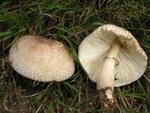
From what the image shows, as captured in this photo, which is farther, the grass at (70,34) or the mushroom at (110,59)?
the grass at (70,34)

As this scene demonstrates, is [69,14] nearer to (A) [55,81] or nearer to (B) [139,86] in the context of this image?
(A) [55,81]

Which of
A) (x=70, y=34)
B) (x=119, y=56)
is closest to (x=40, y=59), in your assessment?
(x=70, y=34)

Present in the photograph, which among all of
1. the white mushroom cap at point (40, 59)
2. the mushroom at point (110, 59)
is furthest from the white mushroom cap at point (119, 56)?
the white mushroom cap at point (40, 59)

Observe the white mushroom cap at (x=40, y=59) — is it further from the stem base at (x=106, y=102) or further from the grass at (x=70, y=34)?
the stem base at (x=106, y=102)

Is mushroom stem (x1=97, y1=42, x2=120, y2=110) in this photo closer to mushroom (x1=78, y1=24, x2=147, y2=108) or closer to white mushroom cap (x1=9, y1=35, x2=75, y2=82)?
mushroom (x1=78, y1=24, x2=147, y2=108)

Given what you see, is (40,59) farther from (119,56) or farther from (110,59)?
(119,56)
